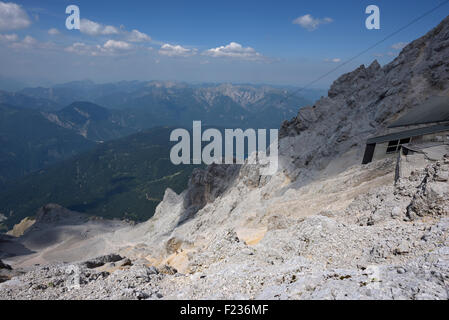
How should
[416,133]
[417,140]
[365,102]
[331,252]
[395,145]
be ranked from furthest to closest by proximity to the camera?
[365,102] < [395,145] < [416,133] < [417,140] < [331,252]

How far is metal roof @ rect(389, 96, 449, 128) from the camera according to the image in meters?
21.3

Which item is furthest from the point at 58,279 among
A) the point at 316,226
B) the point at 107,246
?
the point at 107,246

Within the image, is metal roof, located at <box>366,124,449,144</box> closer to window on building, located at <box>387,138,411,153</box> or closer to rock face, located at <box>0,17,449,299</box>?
window on building, located at <box>387,138,411,153</box>

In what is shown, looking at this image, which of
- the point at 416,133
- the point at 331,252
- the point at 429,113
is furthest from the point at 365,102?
the point at 331,252

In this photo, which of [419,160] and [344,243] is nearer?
[344,243]

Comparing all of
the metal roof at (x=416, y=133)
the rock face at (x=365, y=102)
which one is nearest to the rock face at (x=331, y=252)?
the rock face at (x=365, y=102)

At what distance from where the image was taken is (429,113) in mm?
22969

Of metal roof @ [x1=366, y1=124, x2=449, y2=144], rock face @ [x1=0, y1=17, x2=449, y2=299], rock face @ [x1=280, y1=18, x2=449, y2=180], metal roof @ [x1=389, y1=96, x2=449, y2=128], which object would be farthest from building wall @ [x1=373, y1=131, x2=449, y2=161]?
rock face @ [x1=280, y1=18, x2=449, y2=180]

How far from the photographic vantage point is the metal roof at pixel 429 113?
21.3m

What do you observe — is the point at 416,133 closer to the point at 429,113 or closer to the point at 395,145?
the point at 395,145

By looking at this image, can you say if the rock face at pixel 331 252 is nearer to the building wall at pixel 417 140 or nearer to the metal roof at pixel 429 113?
→ the building wall at pixel 417 140

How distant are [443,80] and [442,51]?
18.8 ft

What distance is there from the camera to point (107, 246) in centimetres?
6575
